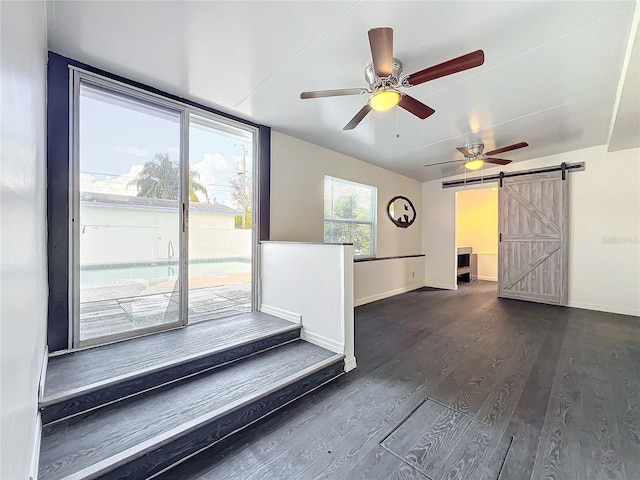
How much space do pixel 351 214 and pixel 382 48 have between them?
3107mm

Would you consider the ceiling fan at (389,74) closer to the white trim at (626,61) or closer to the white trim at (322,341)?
the white trim at (626,61)

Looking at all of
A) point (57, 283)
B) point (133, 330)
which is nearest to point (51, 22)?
point (57, 283)

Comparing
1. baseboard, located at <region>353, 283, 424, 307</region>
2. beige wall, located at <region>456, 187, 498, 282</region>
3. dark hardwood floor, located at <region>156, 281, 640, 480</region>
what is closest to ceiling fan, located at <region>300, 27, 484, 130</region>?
dark hardwood floor, located at <region>156, 281, 640, 480</region>

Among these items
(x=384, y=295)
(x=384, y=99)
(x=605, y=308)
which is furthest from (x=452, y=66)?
(x=605, y=308)

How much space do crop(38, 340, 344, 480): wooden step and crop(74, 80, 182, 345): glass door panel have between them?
0.97 metres

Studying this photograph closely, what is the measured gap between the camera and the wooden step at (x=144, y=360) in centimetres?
154

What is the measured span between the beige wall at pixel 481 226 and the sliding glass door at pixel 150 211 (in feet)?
21.4

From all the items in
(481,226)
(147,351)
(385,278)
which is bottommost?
(147,351)

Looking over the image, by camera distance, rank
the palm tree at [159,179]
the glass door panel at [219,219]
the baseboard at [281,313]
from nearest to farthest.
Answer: the palm tree at [159,179] → the baseboard at [281,313] → the glass door panel at [219,219]

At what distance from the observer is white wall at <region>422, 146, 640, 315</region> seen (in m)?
3.88

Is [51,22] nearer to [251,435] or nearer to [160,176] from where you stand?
[160,176]

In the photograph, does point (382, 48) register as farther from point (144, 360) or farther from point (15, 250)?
point (144, 360)

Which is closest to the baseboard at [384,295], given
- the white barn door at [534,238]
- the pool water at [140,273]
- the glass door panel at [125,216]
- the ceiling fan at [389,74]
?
the white barn door at [534,238]

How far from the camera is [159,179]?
8.45 ft
